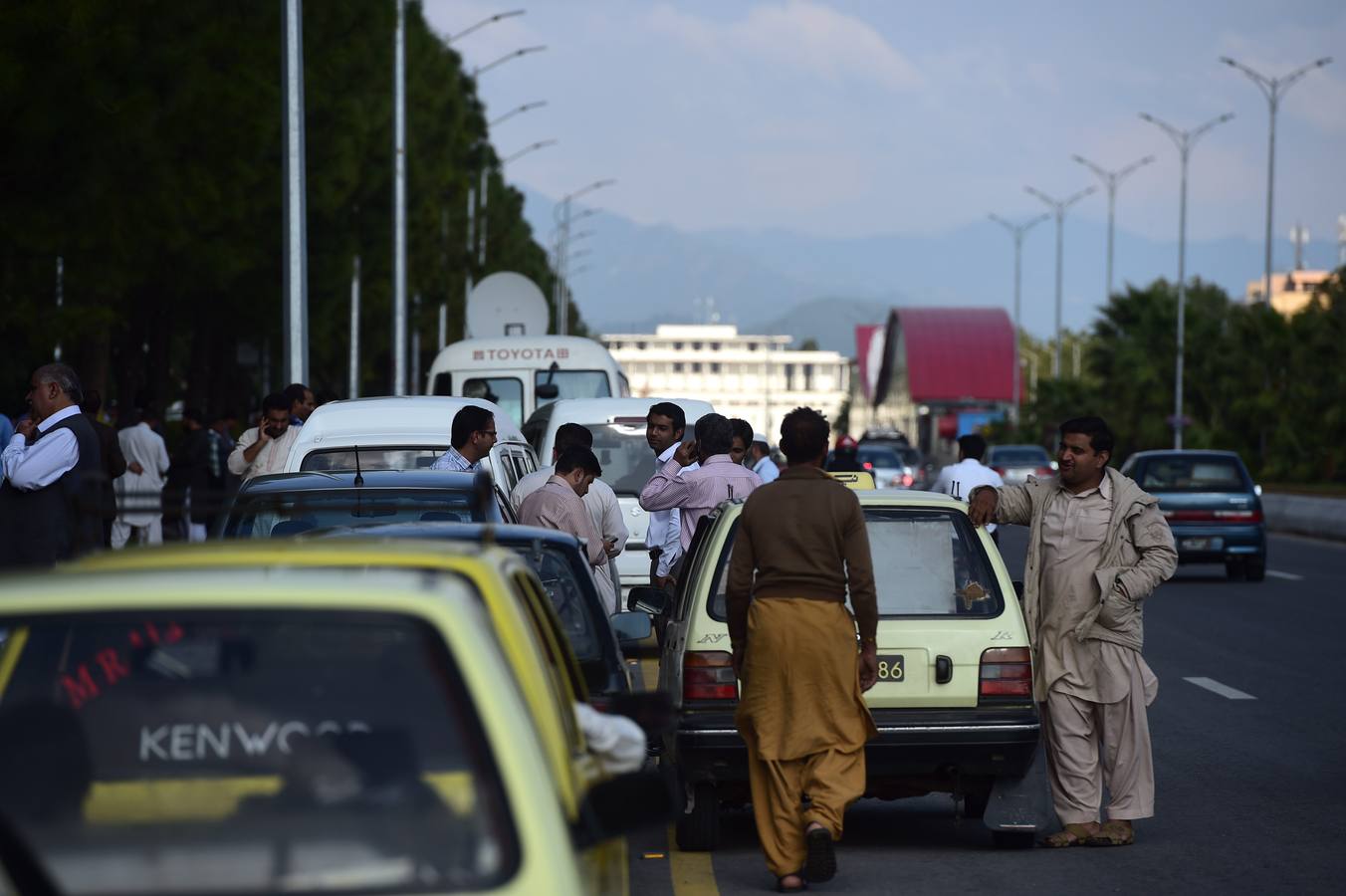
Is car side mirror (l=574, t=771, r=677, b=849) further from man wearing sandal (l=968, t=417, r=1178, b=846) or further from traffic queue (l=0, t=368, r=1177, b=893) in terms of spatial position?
man wearing sandal (l=968, t=417, r=1178, b=846)

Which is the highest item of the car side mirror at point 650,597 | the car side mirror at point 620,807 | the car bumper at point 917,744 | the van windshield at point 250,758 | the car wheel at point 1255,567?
the van windshield at point 250,758

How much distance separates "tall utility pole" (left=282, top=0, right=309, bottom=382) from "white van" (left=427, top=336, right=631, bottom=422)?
16.4ft

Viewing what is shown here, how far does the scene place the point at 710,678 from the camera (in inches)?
330

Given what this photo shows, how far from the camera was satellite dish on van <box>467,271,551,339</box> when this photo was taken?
34.3 metres

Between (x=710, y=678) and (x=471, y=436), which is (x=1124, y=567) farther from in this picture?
(x=471, y=436)

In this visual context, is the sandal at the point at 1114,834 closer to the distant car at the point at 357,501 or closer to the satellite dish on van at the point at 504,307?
the distant car at the point at 357,501

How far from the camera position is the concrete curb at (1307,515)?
35.9 metres

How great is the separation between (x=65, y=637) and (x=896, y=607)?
17.0 ft

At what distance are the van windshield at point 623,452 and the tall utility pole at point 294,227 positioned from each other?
11.9ft

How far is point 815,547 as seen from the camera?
7.60 m

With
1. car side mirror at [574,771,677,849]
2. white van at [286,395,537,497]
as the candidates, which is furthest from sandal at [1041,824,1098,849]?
car side mirror at [574,771,677,849]

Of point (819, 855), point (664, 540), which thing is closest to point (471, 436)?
point (664, 540)

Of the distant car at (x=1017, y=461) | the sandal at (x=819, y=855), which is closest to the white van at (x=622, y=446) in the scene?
the sandal at (x=819, y=855)

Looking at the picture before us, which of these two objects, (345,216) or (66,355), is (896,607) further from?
(345,216)
